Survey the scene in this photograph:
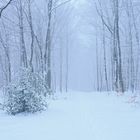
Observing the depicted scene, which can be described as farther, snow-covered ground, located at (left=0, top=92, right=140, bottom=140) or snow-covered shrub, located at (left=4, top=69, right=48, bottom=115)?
snow-covered shrub, located at (left=4, top=69, right=48, bottom=115)

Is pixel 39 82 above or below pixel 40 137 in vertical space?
above

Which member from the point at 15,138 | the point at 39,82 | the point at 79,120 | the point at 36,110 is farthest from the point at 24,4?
the point at 15,138

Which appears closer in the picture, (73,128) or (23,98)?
(73,128)

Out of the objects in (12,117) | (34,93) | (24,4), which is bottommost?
(12,117)

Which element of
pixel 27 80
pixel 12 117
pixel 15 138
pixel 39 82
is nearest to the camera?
pixel 15 138

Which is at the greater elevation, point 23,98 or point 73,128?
point 23,98

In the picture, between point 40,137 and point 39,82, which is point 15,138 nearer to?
point 40,137

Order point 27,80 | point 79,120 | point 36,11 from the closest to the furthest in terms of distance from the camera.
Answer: point 79,120
point 27,80
point 36,11

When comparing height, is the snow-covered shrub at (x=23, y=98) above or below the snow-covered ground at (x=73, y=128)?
above

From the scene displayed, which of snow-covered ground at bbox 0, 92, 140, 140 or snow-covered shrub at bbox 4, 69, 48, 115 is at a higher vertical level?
snow-covered shrub at bbox 4, 69, 48, 115

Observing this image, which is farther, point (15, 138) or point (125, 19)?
point (125, 19)

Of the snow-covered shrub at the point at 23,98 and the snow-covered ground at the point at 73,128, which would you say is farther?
the snow-covered shrub at the point at 23,98

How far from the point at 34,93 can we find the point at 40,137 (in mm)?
4500

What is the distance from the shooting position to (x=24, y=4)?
22.4 meters
